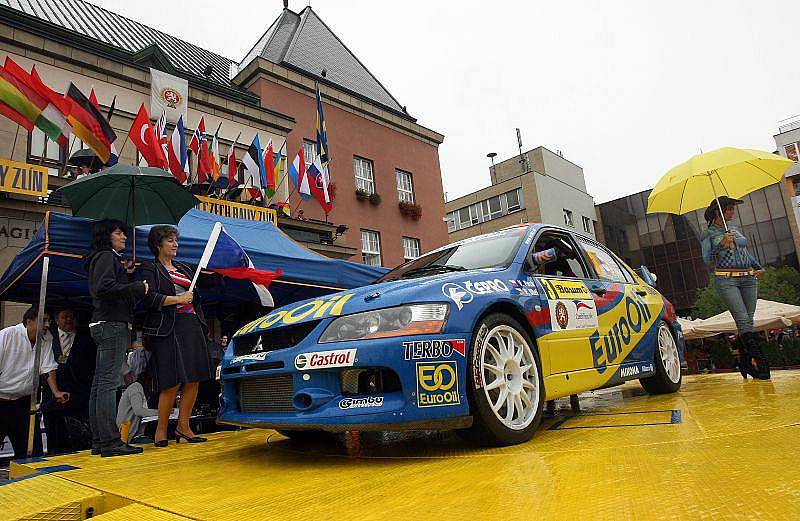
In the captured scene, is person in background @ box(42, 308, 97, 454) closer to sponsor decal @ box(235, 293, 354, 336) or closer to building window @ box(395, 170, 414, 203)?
sponsor decal @ box(235, 293, 354, 336)

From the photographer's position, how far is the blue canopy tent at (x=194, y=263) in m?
4.53

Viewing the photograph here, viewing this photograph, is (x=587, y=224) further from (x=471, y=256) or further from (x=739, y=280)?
(x=471, y=256)

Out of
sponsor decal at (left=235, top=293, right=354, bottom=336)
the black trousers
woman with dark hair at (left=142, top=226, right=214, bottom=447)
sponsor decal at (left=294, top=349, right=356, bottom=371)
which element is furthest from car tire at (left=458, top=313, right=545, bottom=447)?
the black trousers

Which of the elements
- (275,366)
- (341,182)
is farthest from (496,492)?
(341,182)

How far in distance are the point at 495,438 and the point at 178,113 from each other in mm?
14033

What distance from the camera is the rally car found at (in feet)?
8.47

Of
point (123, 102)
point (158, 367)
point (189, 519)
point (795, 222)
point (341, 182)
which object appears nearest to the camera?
point (189, 519)

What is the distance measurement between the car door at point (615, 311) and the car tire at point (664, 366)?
257 millimetres

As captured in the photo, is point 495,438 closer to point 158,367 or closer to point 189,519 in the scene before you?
point 189,519

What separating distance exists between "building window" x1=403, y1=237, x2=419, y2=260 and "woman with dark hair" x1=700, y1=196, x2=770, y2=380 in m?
16.0

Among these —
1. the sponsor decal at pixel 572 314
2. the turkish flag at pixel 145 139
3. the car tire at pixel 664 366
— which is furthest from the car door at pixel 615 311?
the turkish flag at pixel 145 139

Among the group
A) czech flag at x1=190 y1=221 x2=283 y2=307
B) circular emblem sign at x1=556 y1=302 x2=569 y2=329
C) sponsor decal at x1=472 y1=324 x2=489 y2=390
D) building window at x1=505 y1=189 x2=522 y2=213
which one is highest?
building window at x1=505 y1=189 x2=522 y2=213

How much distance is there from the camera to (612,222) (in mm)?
48656

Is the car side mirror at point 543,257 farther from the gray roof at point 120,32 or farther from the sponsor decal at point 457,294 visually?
the gray roof at point 120,32
